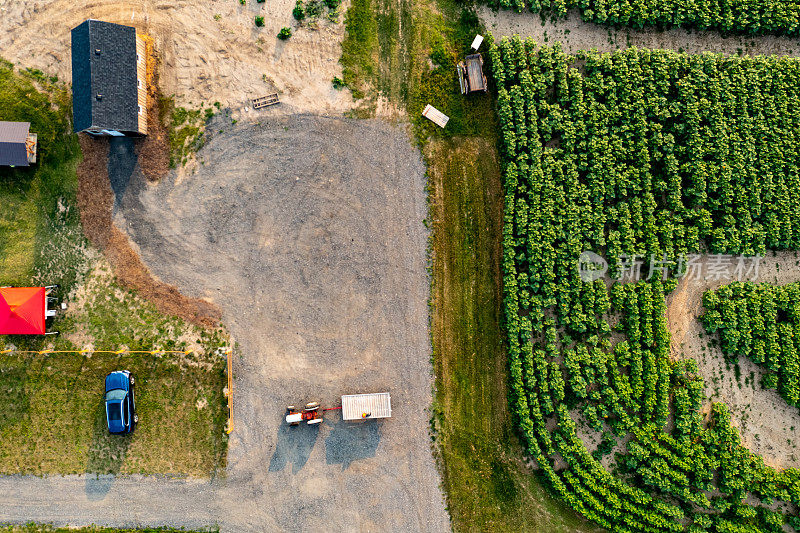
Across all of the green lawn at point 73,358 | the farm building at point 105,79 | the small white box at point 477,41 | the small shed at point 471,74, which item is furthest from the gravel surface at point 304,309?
the small white box at point 477,41

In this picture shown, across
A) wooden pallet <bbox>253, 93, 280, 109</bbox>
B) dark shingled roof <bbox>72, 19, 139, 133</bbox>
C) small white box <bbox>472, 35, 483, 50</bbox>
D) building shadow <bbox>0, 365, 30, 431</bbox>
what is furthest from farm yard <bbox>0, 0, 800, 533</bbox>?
dark shingled roof <bbox>72, 19, 139, 133</bbox>

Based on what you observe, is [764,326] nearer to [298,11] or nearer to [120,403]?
[298,11]

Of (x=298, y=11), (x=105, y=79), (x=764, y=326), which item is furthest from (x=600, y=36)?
(x=105, y=79)

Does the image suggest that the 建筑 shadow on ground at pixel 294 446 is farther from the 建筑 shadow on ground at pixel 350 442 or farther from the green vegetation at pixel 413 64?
the green vegetation at pixel 413 64

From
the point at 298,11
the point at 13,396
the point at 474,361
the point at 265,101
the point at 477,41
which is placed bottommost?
the point at 13,396

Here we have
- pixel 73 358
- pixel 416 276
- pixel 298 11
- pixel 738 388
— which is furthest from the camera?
pixel 738 388

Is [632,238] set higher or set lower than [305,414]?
higher

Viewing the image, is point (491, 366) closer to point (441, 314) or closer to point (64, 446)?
point (441, 314)
